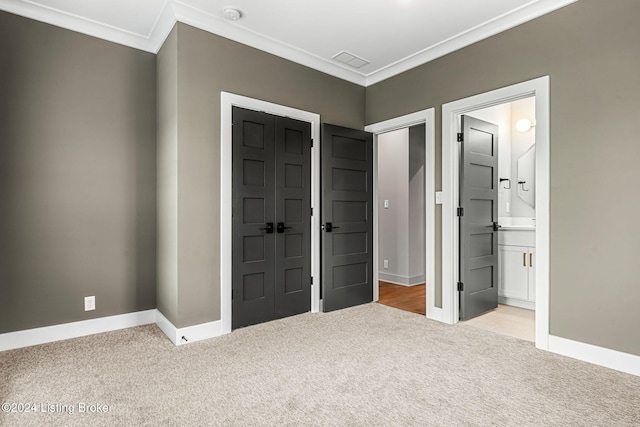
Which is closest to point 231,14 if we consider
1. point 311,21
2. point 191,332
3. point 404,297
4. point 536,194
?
point 311,21

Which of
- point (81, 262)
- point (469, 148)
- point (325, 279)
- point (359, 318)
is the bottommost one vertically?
point (359, 318)

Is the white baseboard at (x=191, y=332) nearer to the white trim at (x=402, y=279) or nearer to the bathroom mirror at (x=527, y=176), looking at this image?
the white trim at (x=402, y=279)

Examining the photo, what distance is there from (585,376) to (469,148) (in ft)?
7.16

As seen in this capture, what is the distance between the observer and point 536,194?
2.76m

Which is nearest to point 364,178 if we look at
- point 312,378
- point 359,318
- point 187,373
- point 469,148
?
point 469,148

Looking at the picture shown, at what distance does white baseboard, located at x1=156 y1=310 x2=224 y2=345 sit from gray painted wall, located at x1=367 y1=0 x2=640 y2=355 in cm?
279

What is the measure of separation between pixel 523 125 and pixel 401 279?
2703 millimetres

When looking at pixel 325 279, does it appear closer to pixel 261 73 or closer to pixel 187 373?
pixel 187 373

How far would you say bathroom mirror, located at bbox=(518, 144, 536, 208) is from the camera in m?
4.44

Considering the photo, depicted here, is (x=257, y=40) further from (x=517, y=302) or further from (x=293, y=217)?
(x=517, y=302)

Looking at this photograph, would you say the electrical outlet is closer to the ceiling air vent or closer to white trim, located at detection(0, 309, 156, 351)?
white trim, located at detection(0, 309, 156, 351)

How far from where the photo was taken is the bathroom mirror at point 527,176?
14.6ft

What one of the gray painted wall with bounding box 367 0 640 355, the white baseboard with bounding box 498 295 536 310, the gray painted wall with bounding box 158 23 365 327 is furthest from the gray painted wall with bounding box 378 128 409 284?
the gray painted wall with bounding box 158 23 365 327

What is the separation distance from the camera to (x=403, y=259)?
5227mm
